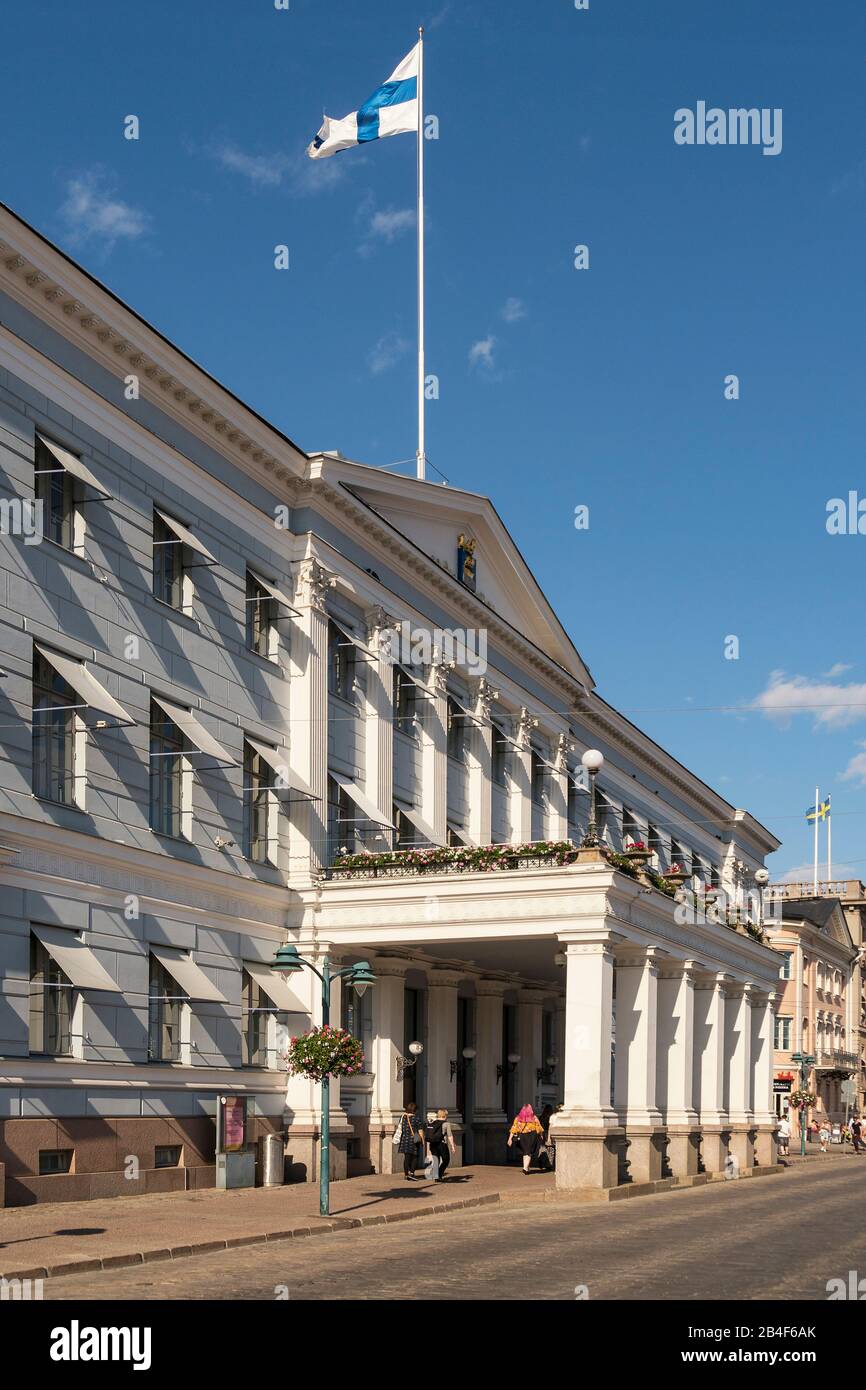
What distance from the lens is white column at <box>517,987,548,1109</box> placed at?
4803 cm

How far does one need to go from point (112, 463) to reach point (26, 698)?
5146 mm

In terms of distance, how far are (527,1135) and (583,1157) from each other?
265 inches

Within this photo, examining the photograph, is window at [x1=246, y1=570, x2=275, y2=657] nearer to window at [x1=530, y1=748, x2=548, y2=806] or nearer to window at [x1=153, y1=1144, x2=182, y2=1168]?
window at [x1=153, y1=1144, x2=182, y2=1168]

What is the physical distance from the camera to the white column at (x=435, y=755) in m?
42.4

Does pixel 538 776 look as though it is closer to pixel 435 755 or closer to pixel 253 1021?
pixel 435 755

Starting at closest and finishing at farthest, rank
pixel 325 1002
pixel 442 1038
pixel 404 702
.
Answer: pixel 325 1002
pixel 442 1038
pixel 404 702

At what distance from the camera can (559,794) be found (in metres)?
52.5

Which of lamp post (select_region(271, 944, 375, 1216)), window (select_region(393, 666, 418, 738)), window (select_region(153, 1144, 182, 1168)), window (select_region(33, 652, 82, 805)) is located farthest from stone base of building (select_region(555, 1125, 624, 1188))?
window (select_region(393, 666, 418, 738))

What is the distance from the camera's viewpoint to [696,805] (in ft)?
235

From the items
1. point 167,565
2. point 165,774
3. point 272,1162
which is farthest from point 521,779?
point 272,1162

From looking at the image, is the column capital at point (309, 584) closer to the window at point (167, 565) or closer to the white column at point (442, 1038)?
the window at point (167, 565)

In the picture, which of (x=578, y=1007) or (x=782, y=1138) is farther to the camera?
(x=782, y=1138)

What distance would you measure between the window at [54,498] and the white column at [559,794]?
25917 mm
